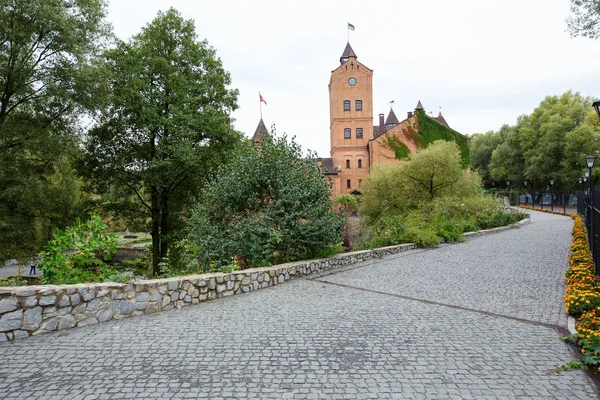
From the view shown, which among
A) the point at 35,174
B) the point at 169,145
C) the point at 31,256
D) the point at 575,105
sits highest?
the point at 575,105

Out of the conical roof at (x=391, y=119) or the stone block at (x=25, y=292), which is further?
the conical roof at (x=391, y=119)

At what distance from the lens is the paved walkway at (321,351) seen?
12.0ft

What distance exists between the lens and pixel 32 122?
15.0 metres

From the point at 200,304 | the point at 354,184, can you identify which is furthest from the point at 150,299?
the point at 354,184

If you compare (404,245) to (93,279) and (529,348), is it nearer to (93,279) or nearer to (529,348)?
(529,348)

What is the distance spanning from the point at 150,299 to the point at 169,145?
12.0m

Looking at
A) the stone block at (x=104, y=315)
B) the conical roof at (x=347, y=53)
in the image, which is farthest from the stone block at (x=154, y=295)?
the conical roof at (x=347, y=53)

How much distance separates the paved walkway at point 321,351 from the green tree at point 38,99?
1212 centimetres

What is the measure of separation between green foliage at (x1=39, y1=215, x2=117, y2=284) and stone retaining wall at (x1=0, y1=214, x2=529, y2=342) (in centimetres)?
74

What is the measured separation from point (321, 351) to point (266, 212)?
502 centimetres

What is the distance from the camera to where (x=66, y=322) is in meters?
5.35

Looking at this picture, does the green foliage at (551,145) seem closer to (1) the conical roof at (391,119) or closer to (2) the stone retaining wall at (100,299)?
(1) the conical roof at (391,119)

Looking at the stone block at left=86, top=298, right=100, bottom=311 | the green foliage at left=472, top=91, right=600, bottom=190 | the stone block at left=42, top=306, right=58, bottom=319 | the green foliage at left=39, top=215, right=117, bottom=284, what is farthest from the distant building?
the stone block at left=42, top=306, right=58, bottom=319

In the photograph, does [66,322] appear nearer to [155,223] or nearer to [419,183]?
[155,223]
